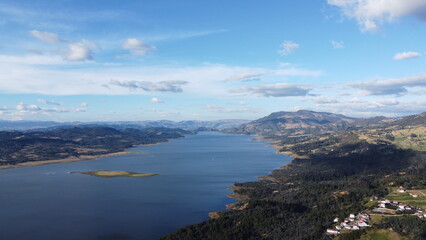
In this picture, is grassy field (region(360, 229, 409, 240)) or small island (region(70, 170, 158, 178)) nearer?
grassy field (region(360, 229, 409, 240))

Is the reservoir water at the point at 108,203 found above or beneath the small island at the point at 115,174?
beneath

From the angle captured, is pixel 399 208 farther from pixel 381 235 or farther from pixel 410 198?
pixel 381 235

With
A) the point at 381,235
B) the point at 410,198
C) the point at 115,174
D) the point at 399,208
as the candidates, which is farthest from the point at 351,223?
the point at 115,174

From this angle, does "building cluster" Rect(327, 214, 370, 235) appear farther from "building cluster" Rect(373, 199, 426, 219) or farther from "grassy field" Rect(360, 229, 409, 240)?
"building cluster" Rect(373, 199, 426, 219)

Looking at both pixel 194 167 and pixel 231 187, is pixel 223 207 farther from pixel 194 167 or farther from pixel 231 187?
pixel 194 167

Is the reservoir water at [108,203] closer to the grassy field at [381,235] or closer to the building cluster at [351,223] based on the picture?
the building cluster at [351,223]

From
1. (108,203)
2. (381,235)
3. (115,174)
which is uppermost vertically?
(115,174)

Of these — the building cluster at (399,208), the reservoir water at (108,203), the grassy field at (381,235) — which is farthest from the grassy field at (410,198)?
the reservoir water at (108,203)

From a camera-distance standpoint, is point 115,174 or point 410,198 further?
point 115,174

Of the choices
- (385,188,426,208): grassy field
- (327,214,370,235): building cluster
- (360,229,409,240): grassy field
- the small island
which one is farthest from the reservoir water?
(385,188,426,208): grassy field
